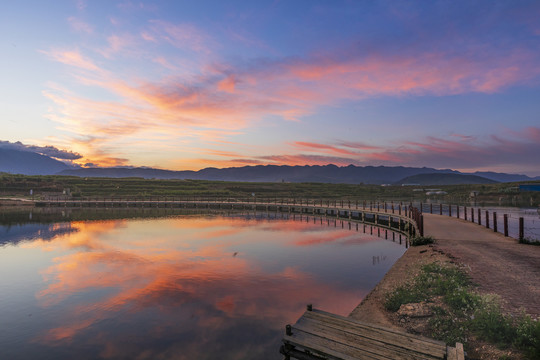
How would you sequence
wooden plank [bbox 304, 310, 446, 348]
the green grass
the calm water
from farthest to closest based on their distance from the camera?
1. the calm water
2. the green grass
3. wooden plank [bbox 304, 310, 446, 348]

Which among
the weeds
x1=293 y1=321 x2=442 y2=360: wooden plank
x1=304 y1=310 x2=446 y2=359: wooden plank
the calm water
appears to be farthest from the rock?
the weeds

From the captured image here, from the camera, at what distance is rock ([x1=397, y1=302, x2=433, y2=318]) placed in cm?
1153

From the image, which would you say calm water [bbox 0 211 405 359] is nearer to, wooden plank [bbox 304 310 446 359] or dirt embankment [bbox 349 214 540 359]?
dirt embankment [bbox 349 214 540 359]

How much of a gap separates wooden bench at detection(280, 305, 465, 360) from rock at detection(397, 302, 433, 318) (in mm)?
4809

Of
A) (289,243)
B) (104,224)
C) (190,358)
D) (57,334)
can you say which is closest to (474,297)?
(190,358)

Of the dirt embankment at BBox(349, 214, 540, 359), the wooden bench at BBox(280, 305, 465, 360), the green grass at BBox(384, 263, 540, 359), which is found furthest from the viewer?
the dirt embankment at BBox(349, 214, 540, 359)

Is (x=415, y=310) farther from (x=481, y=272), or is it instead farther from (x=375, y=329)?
(x=481, y=272)

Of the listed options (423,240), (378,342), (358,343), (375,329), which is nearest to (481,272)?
(423,240)

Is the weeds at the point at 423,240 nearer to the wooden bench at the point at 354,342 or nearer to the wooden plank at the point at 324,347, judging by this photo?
the wooden bench at the point at 354,342

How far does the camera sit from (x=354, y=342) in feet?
24.1

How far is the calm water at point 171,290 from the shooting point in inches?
464

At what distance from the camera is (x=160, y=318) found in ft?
45.5

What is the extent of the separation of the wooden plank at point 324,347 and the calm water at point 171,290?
3740mm


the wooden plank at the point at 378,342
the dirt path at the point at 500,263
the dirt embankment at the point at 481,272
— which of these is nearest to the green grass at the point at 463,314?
the dirt embankment at the point at 481,272
